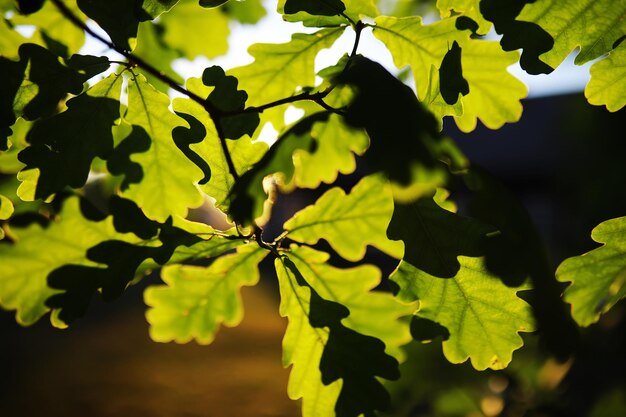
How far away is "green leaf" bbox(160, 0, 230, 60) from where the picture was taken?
2057 millimetres

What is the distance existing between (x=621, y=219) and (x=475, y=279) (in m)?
0.38

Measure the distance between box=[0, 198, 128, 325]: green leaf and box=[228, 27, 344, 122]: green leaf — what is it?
0.46 m

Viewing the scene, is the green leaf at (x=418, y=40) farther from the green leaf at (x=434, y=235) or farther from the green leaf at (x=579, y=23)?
the green leaf at (x=434, y=235)

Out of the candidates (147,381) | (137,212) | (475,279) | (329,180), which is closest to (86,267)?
(137,212)

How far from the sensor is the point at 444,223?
110 cm

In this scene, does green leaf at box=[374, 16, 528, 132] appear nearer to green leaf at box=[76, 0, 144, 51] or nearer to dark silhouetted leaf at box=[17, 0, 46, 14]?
green leaf at box=[76, 0, 144, 51]

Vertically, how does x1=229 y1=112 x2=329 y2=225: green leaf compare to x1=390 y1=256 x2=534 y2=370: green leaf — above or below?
above

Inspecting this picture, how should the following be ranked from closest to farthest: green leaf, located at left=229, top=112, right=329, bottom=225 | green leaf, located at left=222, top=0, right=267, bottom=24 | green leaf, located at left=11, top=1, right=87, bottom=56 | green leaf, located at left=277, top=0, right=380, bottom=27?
green leaf, located at left=229, top=112, right=329, bottom=225
green leaf, located at left=277, top=0, right=380, bottom=27
green leaf, located at left=11, top=1, right=87, bottom=56
green leaf, located at left=222, top=0, right=267, bottom=24

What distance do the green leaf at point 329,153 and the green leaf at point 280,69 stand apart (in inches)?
5.2

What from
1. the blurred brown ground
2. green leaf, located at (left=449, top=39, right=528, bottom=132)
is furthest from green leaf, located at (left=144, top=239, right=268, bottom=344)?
the blurred brown ground

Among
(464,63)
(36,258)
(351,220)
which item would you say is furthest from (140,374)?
(464,63)

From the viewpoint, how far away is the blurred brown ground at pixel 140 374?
3064mm

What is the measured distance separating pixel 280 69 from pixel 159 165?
1.21 feet

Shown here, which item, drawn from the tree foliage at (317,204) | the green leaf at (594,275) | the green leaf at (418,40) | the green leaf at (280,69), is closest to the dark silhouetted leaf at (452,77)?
the tree foliage at (317,204)
